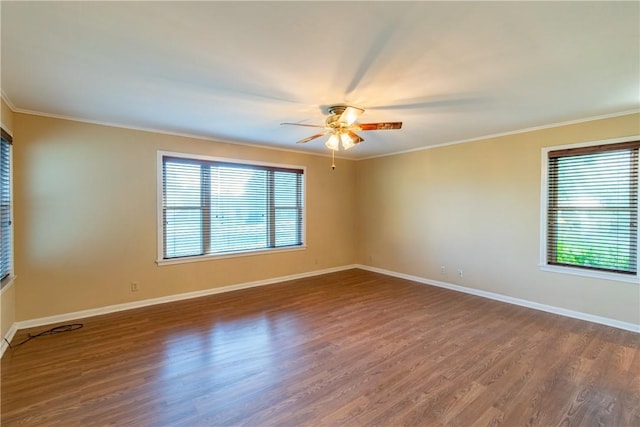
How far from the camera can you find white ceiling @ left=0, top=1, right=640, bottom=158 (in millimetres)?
1711

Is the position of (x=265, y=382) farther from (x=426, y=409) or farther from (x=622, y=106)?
(x=622, y=106)

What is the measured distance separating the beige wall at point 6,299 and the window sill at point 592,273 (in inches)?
249

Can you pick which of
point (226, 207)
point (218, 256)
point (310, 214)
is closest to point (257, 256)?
point (218, 256)

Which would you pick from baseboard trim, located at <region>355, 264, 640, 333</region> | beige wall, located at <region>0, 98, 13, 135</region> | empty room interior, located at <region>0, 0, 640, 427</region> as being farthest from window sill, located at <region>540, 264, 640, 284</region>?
beige wall, located at <region>0, 98, 13, 135</region>

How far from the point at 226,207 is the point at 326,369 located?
3.27 meters

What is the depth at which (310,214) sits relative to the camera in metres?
6.13

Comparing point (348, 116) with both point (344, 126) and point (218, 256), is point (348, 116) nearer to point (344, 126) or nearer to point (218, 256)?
point (344, 126)

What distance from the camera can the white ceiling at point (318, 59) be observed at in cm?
171

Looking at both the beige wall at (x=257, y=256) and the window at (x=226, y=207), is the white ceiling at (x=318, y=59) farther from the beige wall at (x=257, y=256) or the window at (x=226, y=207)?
the window at (x=226, y=207)

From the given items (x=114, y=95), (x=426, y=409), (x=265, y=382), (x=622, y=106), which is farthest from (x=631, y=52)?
(x=114, y=95)

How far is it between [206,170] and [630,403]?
5305 mm

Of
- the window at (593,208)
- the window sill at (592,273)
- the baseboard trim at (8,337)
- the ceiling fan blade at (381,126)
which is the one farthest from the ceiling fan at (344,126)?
the baseboard trim at (8,337)

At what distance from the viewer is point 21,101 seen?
10.3 ft

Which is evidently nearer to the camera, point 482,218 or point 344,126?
point 344,126
